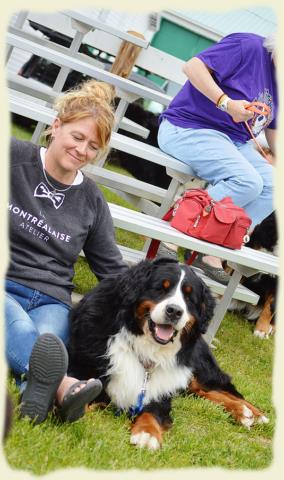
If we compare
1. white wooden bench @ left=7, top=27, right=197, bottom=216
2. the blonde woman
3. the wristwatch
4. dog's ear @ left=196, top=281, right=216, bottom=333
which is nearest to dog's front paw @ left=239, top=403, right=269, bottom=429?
dog's ear @ left=196, top=281, right=216, bottom=333

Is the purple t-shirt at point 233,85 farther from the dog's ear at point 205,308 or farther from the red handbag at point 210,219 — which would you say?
the dog's ear at point 205,308

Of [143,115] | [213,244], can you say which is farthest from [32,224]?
[143,115]

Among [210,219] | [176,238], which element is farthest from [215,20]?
[176,238]

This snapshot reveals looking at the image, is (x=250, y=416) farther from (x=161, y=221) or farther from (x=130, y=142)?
(x=130, y=142)

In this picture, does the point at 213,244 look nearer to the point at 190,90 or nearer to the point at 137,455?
the point at 190,90

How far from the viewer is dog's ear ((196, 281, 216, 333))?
327cm

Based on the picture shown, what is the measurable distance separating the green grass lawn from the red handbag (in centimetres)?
89

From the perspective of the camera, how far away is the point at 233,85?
464 cm

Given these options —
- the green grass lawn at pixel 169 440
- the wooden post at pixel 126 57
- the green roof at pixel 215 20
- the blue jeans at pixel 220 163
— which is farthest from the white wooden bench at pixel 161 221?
the green roof at pixel 215 20

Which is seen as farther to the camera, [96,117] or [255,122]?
[255,122]

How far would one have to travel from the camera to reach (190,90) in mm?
4797

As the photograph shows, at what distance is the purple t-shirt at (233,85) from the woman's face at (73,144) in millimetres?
1589

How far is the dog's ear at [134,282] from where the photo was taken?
10.1 feet

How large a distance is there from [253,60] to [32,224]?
2269 mm
